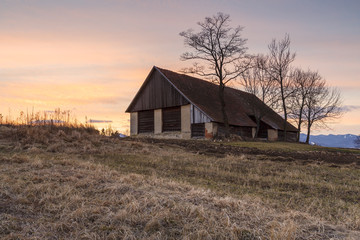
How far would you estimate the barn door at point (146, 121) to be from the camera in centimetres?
3114

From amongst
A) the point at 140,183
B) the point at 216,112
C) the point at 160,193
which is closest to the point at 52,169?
the point at 140,183

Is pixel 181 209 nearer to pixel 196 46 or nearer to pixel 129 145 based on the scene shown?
pixel 129 145

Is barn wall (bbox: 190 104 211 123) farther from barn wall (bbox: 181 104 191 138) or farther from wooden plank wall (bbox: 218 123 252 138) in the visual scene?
wooden plank wall (bbox: 218 123 252 138)

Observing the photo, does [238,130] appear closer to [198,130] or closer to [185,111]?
[198,130]

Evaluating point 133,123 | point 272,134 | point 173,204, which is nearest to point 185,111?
point 133,123

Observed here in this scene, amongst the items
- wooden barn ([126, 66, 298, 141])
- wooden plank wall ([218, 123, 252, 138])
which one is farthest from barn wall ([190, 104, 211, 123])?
wooden plank wall ([218, 123, 252, 138])

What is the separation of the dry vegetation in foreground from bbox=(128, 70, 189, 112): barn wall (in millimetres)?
18428

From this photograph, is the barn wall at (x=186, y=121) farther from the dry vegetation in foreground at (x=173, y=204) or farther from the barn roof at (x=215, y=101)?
the dry vegetation in foreground at (x=173, y=204)

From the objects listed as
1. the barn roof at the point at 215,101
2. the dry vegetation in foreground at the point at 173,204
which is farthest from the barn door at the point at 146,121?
the dry vegetation in foreground at the point at 173,204

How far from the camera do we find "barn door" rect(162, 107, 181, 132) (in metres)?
28.5

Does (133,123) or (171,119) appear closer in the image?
(171,119)

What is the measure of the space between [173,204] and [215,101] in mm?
27579

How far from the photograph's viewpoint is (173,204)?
4777 millimetres

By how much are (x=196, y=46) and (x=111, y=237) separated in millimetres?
26069
